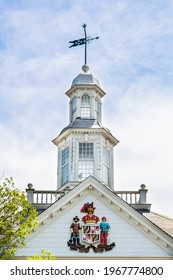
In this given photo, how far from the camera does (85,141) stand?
1556 inches

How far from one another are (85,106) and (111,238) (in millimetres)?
11908

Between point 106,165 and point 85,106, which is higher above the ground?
A: point 85,106

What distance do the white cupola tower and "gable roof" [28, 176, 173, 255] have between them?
571cm

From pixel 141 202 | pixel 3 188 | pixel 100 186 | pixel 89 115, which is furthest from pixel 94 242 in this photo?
pixel 89 115

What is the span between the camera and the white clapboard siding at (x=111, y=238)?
31625mm

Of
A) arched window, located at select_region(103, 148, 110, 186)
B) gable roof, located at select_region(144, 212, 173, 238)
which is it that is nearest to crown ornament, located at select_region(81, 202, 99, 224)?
gable roof, located at select_region(144, 212, 173, 238)

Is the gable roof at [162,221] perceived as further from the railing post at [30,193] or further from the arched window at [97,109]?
the arched window at [97,109]

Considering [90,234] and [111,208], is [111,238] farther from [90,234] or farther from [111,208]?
[111,208]

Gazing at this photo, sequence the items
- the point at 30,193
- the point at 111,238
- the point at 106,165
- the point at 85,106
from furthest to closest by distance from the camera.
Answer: the point at 85,106 < the point at 106,165 < the point at 30,193 < the point at 111,238

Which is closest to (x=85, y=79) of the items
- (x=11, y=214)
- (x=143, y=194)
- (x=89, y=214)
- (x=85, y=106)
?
(x=85, y=106)

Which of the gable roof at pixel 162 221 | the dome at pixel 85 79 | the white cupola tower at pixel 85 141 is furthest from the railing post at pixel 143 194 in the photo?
the dome at pixel 85 79

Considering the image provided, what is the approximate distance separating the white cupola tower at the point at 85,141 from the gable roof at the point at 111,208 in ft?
18.7
